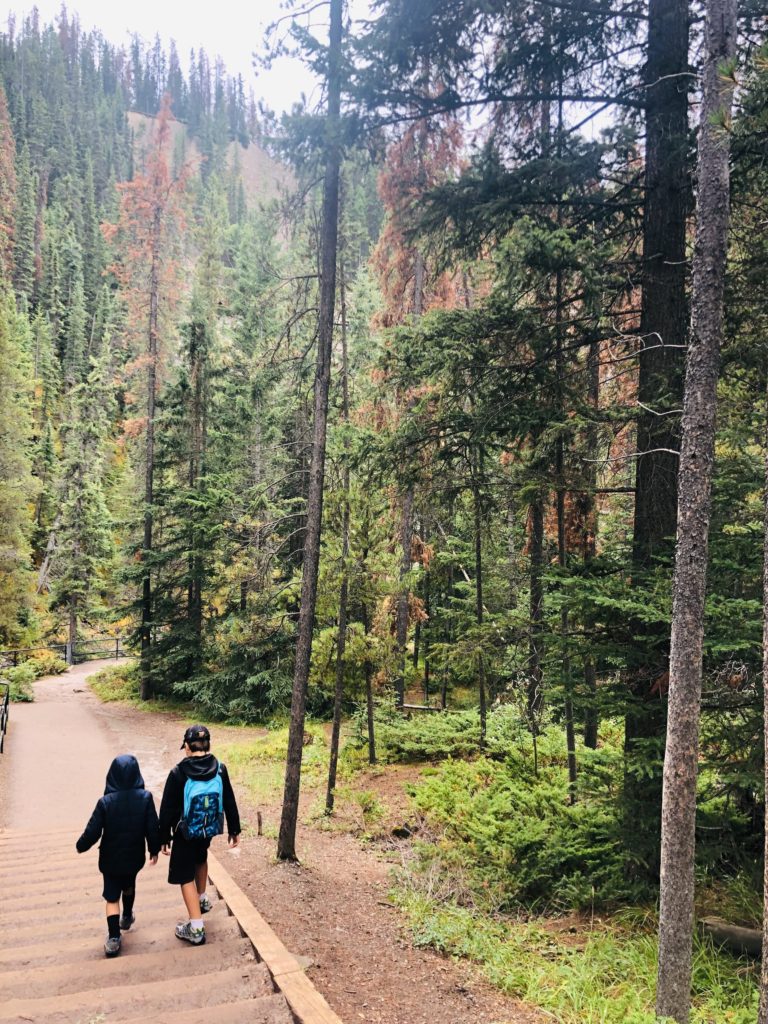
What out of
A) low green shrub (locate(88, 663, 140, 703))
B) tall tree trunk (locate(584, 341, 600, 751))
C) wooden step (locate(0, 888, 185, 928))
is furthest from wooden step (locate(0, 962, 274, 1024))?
low green shrub (locate(88, 663, 140, 703))

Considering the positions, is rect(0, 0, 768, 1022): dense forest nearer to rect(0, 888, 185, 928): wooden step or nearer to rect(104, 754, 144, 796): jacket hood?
rect(0, 888, 185, 928): wooden step

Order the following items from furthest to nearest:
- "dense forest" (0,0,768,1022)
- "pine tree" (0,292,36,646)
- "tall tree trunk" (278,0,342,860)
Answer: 1. "pine tree" (0,292,36,646)
2. "tall tree trunk" (278,0,342,860)
3. "dense forest" (0,0,768,1022)

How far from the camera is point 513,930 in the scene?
20.1ft

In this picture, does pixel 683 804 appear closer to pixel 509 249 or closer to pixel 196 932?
pixel 196 932

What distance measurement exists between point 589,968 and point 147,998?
377 cm

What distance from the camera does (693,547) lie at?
439cm

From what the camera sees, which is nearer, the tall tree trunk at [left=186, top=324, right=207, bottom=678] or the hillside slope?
the tall tree trunk at [left=186, top=324, right=207, bottom=678]

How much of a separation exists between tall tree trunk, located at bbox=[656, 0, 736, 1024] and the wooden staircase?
253 cm

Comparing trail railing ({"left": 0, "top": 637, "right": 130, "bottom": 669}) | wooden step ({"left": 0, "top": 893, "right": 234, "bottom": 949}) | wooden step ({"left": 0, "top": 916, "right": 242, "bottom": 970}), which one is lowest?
trail railing ({"left": 0, "top": 637, "right": 130, "bottom": 669})

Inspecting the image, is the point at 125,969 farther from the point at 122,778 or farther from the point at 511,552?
the point at 511,552

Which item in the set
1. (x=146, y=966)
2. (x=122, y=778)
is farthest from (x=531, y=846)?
(x=122, y=778)

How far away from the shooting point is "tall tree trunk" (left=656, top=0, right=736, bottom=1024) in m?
4.32

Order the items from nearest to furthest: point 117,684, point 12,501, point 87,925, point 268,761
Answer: point 87,925 → point 268,761 → point 117,684 → point 12,501

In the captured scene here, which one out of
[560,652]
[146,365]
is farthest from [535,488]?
[146,365]
